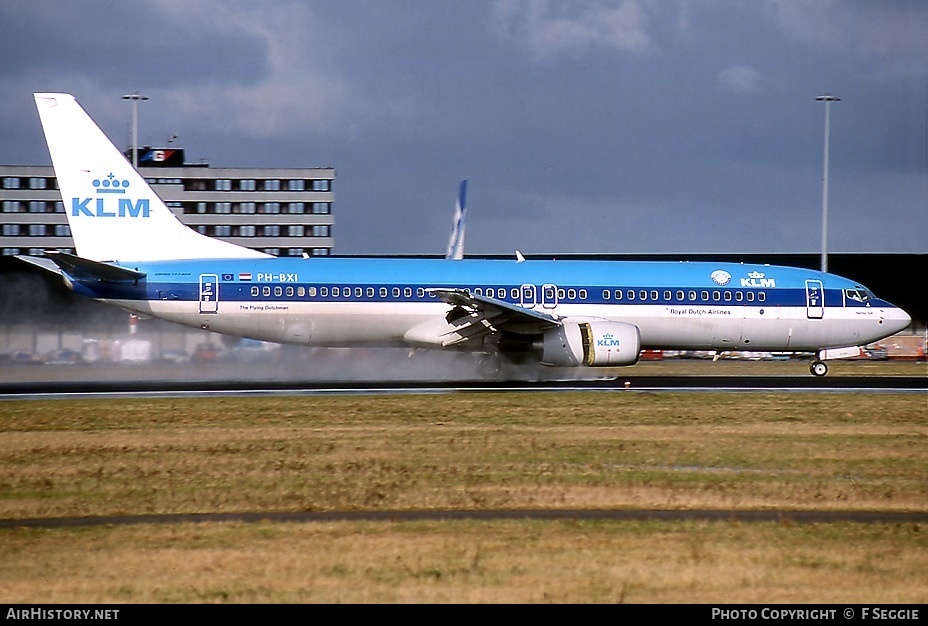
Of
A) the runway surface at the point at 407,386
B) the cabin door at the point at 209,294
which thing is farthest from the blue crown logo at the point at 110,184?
the runway surface at the point at 407,386

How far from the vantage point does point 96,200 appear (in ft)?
97.8

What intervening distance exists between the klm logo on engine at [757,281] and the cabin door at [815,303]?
3.48ft

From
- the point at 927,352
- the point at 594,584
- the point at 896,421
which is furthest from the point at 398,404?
the point at 927,352

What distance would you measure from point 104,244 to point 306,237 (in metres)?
74.3

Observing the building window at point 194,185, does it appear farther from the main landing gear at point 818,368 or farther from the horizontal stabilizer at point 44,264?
the main landing gear at point 818,368

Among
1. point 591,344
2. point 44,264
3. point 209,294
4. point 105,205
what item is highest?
point 105,205

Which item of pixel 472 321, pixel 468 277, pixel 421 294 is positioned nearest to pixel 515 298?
Result: pixel 468 277

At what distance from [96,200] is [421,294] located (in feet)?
30.5

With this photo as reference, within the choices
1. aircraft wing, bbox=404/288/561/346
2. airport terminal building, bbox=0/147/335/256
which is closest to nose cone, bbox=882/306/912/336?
aircraft wing, bbox=404/288/561/346

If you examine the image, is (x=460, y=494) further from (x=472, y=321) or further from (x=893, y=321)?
(x=893, y=321)

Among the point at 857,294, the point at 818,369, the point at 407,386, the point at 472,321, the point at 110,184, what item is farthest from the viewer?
the point at 857,294
